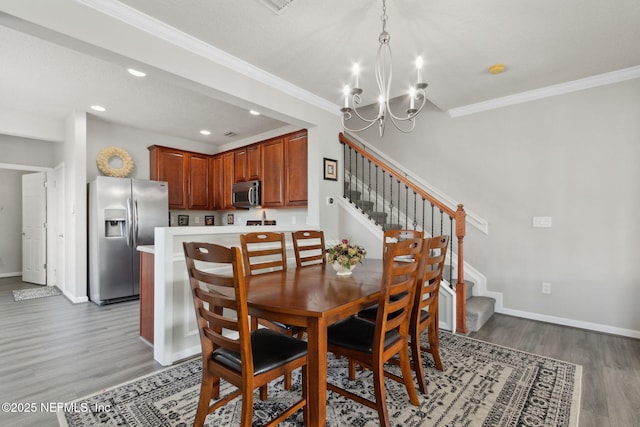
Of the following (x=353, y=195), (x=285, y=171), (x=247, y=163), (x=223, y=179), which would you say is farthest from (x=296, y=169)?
(x=223, y=179)

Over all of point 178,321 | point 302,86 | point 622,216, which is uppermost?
point 302,86

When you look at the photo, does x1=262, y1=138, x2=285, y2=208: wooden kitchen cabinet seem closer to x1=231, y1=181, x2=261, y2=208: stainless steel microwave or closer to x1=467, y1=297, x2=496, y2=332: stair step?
x1=231, y1=181, x2=261, y2=208: stainless steel microwave

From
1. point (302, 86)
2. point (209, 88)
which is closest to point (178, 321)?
point (209, 88)

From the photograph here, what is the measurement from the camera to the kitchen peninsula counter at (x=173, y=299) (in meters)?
2.50

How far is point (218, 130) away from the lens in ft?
16.9

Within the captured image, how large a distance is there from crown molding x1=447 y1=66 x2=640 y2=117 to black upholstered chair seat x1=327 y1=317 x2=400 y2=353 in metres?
3.29

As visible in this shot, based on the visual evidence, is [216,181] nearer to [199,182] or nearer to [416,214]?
[199,182]

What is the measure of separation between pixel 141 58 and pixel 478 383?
336 centimetres

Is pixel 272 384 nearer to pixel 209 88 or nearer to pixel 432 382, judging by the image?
pixel 432 382

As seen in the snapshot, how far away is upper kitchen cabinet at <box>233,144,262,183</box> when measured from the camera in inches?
194

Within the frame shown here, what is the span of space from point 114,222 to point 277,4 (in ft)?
12.9

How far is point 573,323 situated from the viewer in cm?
336

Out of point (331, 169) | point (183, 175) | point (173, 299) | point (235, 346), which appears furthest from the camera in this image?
point (183, 175)

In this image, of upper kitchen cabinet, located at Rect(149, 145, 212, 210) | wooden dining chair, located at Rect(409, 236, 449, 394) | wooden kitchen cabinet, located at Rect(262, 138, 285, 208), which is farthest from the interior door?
wooden dining chair, located at Rect(409, 236, 449, 394)
